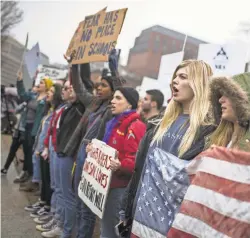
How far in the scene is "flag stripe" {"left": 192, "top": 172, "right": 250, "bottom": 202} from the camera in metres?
1.57

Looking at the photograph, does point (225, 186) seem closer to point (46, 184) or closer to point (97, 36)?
point (97, 36)

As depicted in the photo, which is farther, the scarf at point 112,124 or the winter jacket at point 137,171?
the scarf at point 112,124

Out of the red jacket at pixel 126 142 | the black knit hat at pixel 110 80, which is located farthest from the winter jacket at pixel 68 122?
the red jacket at pixel 126 142

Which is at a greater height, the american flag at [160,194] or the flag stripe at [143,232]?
the american flag at [160,194]

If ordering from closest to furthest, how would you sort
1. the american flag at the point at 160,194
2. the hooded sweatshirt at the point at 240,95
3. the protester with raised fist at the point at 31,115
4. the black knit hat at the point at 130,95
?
the hooded sweatshirt at the point at 240,95
the american flag at the point at 160,194
the black knit hat at the point at 130,95
the protester with raised fist at the point at 31,115

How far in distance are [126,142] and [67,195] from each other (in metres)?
1.32

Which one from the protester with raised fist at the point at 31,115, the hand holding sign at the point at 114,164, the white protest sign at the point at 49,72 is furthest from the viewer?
the white protest sign at the point at 49,72

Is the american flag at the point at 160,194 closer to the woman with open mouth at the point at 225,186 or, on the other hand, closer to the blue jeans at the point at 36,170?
the woman with open mouth at the point at 225,186

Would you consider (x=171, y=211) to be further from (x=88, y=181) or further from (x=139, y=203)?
(x=88, y=181)

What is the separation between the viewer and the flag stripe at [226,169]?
5.26 feet

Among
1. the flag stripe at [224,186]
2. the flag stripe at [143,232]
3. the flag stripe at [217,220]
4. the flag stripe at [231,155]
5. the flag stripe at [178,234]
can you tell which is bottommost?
the flag stripe at [143,232]

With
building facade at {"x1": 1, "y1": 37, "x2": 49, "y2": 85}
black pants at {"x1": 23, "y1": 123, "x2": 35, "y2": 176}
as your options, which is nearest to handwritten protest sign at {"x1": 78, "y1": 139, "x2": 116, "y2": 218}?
black pants at {"x1": 23, "y1": 123, "x2": 35, "y2": 176}

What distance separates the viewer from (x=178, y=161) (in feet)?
7.14

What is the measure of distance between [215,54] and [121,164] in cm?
420
